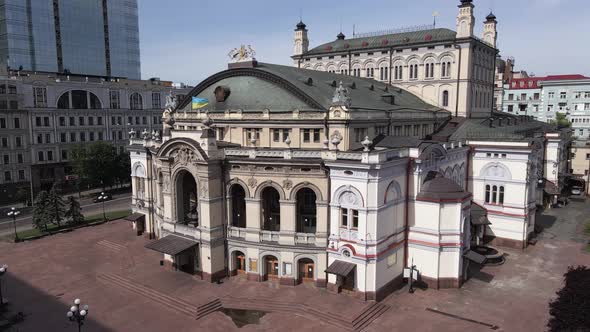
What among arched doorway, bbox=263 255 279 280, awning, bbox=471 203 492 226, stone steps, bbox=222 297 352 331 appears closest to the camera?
stone steps, bbox=222 297 352 331

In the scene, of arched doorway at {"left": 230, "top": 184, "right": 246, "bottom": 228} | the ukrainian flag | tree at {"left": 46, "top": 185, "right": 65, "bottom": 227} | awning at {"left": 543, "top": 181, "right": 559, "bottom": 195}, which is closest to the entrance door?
arched doorway at {"left": 230, "top": 184, "right": 246, "bottom": 228}

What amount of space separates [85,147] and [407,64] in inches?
2220

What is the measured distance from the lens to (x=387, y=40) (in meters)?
63.6

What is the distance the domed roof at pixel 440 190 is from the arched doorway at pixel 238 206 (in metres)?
15.8

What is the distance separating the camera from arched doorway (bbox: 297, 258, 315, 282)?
36.1 metres

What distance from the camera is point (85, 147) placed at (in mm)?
74750

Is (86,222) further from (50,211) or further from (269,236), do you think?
(269,236)

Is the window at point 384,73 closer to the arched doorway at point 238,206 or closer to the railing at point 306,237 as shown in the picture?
the arched doorway at point 238,206

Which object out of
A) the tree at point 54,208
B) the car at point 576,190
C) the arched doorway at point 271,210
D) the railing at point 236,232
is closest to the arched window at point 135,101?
the tree at point 54,208

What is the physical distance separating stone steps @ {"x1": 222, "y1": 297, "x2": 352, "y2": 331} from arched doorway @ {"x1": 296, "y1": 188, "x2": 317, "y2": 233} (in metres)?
6.96

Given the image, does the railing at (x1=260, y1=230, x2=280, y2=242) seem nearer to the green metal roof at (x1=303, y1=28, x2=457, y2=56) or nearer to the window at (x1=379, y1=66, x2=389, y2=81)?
the window at (x1=379, y1=66, x2=389, y2=81)

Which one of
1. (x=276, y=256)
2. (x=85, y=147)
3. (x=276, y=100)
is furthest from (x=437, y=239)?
(x=85, y=147)

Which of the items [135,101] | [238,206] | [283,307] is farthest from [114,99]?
[283,307]

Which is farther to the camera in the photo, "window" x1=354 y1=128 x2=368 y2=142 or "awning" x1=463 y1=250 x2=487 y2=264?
"window" x1=354 y1=128 x2=368 y2=142
